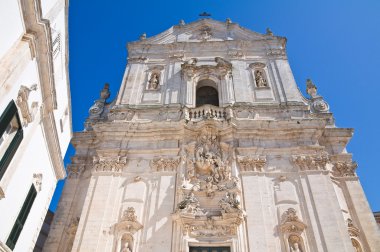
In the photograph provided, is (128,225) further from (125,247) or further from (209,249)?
(209,249)

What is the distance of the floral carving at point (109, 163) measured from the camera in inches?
556

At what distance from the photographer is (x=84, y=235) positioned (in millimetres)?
11938

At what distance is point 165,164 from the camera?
1416 centimetres

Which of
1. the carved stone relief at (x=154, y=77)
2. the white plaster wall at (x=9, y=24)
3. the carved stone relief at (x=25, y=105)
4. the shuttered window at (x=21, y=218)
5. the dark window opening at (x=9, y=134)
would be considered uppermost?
the carved stone relief at (x=154, y=77)

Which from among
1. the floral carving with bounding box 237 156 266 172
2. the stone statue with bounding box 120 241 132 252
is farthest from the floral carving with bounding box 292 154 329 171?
the stone statue with bounding box 120 241 132 252

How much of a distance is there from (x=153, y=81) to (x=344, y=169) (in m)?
10.3

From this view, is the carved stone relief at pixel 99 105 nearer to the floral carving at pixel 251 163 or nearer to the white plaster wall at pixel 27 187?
the white plaster wall at pixel 27 187

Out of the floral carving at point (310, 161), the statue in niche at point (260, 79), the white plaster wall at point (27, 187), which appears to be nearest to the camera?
the white plaster wall at point (27, 187)

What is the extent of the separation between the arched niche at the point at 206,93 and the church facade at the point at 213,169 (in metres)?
0.06

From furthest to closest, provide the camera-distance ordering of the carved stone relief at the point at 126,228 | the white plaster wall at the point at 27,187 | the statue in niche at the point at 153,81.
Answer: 1. the statue in niche at the point at 153,81
2. the carved stone relief at the point at 126,228
3. the white plaster wall at the point at 27,187

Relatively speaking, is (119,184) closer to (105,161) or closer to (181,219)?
(105,161)

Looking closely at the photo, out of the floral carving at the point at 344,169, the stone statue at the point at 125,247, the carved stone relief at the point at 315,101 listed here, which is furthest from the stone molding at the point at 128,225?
the carved stone relief at the point at 315,101

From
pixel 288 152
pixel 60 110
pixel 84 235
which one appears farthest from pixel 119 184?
pixel 288 152

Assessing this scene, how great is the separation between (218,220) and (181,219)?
1286 millimetres
